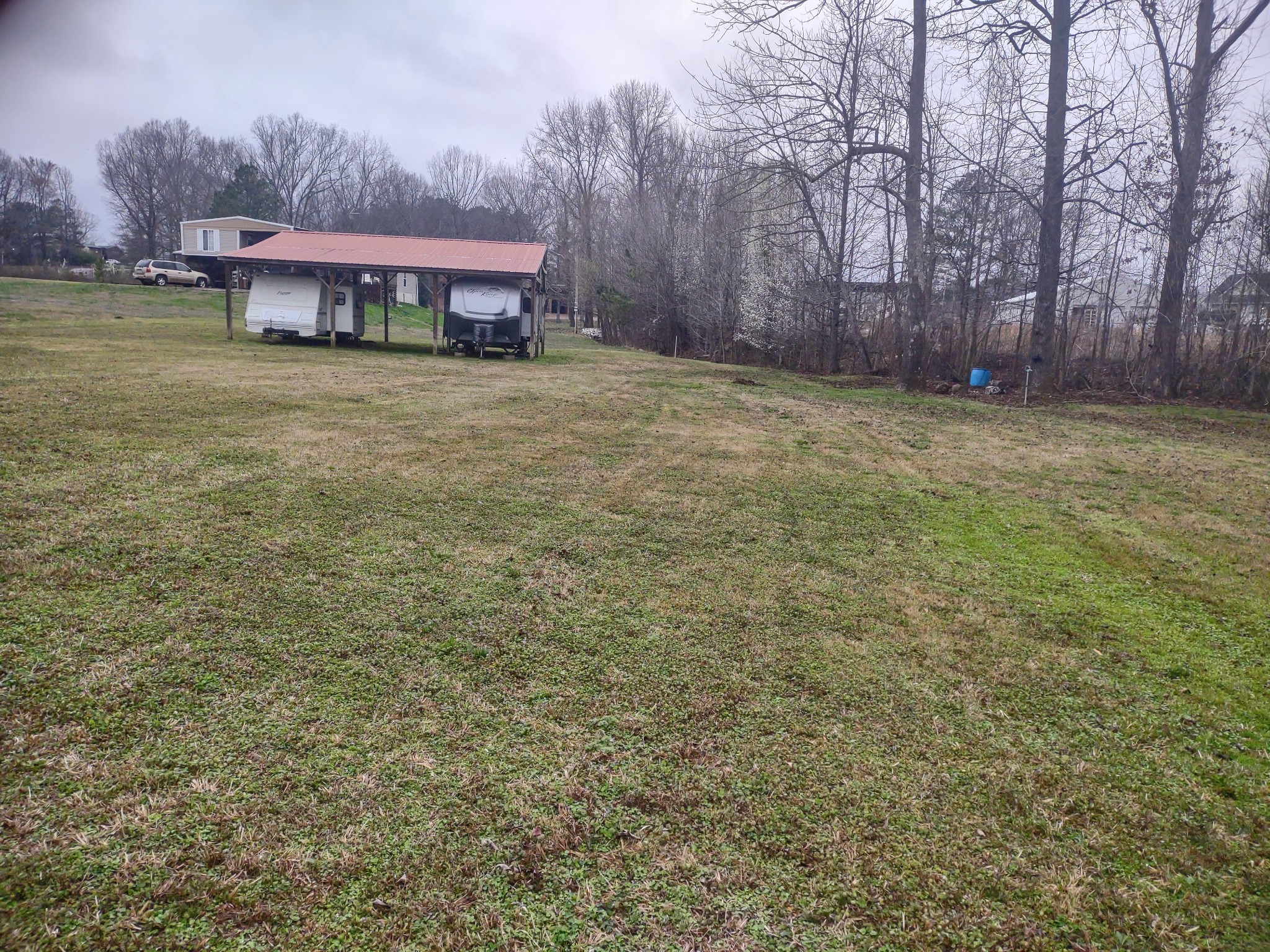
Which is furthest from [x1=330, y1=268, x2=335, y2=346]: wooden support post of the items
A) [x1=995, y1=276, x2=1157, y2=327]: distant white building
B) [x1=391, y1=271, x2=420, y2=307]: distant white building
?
[x1=391, y1=271, x2=420, y2=307]: distant white building

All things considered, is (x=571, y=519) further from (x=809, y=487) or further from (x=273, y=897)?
(x=273, y=897)

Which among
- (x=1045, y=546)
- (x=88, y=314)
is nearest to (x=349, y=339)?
(x=88, y=314)

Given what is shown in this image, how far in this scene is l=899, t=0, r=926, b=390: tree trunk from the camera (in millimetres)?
14883

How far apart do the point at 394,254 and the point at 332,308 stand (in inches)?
81.3

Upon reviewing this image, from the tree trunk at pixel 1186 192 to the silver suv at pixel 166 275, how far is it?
120 ft

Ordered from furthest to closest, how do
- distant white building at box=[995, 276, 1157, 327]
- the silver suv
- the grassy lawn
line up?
the silver suv
distant white building at box=[995, 276, 1157, 327]
the grassy lawn

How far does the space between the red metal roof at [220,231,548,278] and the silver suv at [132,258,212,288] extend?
17.3 metres

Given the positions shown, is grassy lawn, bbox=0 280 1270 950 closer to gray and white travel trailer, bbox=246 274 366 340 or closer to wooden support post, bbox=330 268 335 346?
gray and white travel trailer, bbox=246 274 366 340

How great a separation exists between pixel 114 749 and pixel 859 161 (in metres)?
17.3

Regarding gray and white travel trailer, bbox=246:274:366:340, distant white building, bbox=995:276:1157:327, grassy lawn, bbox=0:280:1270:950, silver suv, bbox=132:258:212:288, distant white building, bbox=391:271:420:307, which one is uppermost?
distant white building, bbox=391:271:420:307

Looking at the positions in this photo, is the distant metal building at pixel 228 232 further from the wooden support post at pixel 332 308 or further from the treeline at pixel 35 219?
the wooden support post at pixel 332 308

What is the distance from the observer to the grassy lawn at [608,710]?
173 cm

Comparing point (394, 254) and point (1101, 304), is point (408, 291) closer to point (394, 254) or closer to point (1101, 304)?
point (394, 254)

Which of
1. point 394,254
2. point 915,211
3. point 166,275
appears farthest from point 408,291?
point 915,211
